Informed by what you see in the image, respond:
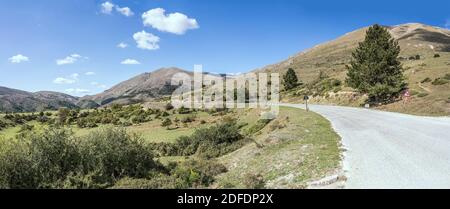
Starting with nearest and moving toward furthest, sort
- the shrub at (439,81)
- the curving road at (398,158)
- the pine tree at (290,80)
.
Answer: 1. the curving road at (398,158)
2. the shrub at (439,81)
3. the pine tree at (290,80)

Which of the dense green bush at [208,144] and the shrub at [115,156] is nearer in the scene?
the shrub at [115,156]

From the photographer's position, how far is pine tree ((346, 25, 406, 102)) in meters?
38.5

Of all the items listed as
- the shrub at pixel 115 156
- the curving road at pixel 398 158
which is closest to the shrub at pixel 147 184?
the shrub at pixel 115 156

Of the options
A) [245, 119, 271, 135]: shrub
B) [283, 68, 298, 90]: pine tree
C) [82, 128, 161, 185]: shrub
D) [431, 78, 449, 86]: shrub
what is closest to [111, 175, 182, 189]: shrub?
[82, 128, 161, 185]: shrub

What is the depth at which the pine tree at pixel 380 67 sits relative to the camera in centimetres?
3853

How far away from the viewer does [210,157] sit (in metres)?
23.8

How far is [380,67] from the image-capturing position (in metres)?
38.9

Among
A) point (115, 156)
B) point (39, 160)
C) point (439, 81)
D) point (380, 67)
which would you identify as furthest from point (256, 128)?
point (439, 81)

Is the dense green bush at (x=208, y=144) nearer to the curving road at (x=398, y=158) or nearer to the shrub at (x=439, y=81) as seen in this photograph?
the curving road at (x=398, y=158)

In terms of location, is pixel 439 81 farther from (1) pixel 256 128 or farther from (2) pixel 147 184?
(2) pixel 147 184

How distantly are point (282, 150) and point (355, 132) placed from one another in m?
4.79

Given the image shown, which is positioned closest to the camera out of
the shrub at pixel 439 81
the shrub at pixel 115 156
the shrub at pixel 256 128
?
the shrub at pixel 115 156
